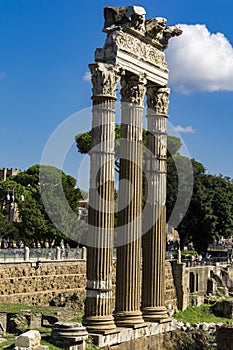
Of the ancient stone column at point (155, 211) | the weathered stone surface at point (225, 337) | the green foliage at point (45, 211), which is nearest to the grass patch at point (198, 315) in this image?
the weathered stone surface at point (225, 337)

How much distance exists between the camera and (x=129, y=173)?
58.3 feet

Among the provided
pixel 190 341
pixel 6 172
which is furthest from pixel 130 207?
A: pixel 6 172

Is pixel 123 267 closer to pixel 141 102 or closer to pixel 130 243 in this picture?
pixel 130 243

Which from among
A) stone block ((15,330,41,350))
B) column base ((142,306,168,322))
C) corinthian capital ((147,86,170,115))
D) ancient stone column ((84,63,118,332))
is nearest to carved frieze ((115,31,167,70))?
corinthian capital ((147,86,170,115))

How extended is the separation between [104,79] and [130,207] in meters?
3.71

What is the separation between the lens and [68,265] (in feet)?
90.7

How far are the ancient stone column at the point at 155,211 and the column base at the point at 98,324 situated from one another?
279 cm

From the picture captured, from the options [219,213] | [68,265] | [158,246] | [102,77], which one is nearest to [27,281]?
[68,265]

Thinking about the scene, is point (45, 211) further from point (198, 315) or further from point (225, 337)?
point (225, 337)

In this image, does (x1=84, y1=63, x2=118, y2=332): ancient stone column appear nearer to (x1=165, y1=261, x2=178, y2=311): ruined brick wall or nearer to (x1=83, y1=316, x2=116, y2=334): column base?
(x1=83, y1=316, x2=116, y2=334): column base

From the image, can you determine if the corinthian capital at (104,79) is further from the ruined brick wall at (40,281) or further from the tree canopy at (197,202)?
the tree canopy at (197,202)

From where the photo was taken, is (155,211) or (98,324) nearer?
(98,324)

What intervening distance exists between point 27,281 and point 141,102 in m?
10.2

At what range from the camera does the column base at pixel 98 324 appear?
15859 mm
